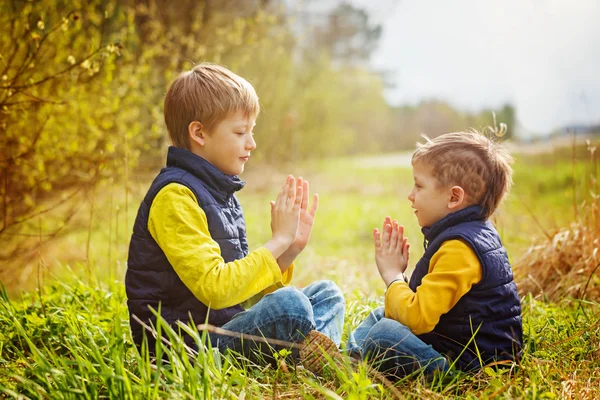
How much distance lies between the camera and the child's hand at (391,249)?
7.75 feet

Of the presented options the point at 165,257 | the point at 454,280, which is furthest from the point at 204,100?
the point at 454,280

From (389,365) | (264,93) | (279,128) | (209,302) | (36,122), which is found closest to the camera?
(209,302)

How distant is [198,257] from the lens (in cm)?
203

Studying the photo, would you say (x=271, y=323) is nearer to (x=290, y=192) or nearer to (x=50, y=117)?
(x=290, y=192)

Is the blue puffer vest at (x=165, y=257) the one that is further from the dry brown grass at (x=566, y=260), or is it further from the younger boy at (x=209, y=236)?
the dry brown grass at (x=566, y=260)

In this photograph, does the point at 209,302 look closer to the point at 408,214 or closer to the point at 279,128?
the point at 408,214

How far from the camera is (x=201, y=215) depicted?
2.12 metres

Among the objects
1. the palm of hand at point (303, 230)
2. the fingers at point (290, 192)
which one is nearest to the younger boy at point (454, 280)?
the palm of hand at point (303, 230)

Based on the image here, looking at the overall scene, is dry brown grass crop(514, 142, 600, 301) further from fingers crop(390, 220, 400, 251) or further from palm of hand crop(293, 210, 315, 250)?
palm of hand crop(293, 210, 315, 250)

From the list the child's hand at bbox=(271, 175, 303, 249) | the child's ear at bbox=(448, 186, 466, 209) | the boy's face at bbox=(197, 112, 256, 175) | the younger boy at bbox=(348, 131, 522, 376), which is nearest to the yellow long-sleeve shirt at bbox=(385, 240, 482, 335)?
the younger boy at bbox=(348, 131, 522, 376)

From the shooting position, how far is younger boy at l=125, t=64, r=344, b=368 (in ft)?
6.80

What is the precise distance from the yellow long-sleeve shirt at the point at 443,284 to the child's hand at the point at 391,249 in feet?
0.82

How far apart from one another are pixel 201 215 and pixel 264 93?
8.50 meters

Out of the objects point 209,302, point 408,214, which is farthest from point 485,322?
point 408,214
